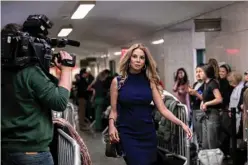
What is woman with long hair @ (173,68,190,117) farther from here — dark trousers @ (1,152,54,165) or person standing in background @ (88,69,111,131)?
dark trousers @ (1,152,54,165)

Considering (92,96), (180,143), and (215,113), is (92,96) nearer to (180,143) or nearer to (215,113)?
(215,113)

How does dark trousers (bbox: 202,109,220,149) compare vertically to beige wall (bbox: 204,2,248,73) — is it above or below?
below

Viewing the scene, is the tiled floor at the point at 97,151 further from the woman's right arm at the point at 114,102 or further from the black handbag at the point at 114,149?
the woman's right arm at the point at 114,102

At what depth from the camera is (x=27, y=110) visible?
7.14ft

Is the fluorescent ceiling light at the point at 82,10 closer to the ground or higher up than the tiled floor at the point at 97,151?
higher up

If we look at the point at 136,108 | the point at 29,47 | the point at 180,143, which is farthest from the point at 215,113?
the point at 29,47

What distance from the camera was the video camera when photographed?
2.19m

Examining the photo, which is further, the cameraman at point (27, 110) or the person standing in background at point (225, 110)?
the person standing in background at point (225, 110)

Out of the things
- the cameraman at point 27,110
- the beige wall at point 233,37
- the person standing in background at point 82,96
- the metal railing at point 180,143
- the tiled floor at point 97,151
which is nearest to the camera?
the cameraman at point 27,110

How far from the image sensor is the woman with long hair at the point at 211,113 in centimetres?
560

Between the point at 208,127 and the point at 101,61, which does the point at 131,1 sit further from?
the point at 101,61

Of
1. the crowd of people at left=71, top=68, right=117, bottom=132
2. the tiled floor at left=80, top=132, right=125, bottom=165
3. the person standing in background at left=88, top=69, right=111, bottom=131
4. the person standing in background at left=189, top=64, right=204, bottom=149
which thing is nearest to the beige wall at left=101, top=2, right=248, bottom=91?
the person standing in background at left=189, top=64, right=204, bottom=149

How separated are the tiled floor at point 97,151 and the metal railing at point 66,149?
10.1 feet

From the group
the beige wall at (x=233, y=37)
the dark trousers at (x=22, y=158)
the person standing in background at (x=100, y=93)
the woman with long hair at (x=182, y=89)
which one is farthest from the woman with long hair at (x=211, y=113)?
the person standing in background at (x=100, y=93)
